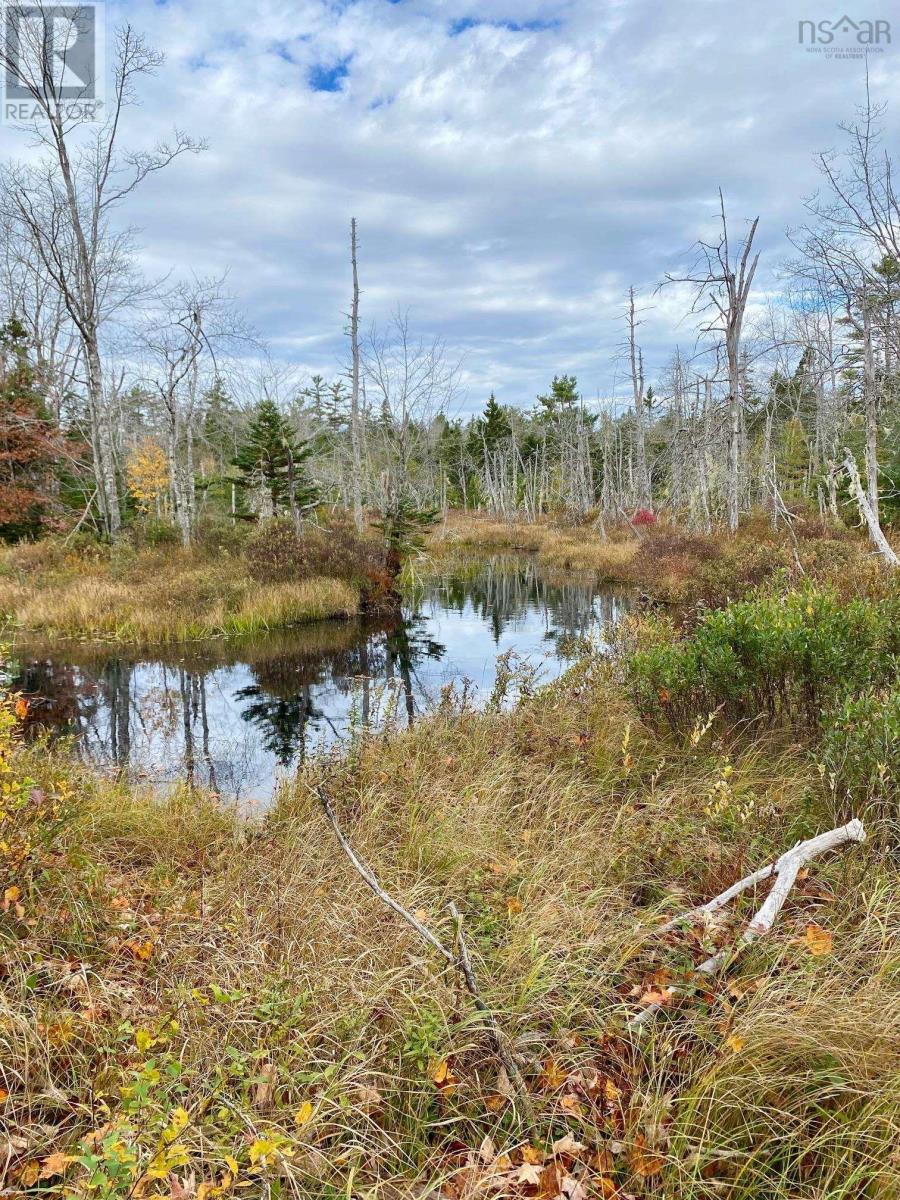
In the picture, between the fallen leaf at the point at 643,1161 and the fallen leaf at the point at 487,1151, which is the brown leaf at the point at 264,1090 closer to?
the fallen leaf at the point at 487,1151

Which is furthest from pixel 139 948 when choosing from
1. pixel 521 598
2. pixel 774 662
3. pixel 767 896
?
pixel 521 598

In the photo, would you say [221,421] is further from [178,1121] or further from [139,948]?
[178,1121]

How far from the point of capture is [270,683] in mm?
9828

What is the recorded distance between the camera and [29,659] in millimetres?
10266

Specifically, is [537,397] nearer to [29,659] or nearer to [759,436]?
[759,436]

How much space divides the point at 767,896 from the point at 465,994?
134cm

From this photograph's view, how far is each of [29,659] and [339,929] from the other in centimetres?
972

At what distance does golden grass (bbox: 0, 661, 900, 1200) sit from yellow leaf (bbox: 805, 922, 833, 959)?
53mm

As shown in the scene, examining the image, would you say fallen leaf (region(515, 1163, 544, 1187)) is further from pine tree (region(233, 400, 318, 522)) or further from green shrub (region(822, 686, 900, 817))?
pine tree (region(233, 400, 318, 522))

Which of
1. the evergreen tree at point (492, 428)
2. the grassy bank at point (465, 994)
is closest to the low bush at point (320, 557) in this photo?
the grassy bank at point (465, 994)

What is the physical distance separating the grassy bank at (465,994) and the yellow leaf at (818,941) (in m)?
0.01

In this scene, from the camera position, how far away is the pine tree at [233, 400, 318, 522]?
57.9 ft

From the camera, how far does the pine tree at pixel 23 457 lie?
625 inches

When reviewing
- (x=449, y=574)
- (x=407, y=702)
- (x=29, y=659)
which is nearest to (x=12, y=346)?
(x=29, y=659)
